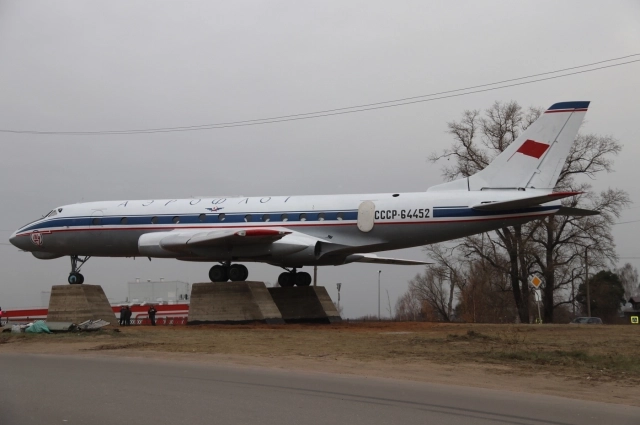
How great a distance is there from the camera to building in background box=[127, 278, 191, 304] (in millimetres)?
51469

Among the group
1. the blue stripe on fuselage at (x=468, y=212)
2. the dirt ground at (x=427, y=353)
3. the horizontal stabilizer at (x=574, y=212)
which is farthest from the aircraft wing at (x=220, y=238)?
the horizontal stabilizer at (x=574, y=212)

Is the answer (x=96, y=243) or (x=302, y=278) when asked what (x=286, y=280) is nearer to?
(x=302, y=278)

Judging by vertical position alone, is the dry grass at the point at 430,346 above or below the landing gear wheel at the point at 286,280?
below

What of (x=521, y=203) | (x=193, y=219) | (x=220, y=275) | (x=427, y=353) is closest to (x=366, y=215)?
(x=521, y=203)

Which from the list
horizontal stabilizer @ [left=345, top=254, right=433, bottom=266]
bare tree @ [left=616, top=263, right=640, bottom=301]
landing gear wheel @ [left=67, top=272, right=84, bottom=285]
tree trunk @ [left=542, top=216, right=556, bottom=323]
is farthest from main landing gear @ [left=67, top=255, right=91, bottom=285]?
bare tree @ [left=616, top=263, right=640, bottom=301]

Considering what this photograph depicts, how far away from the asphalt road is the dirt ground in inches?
41.0

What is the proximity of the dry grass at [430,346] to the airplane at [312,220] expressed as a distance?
3807 millimetres

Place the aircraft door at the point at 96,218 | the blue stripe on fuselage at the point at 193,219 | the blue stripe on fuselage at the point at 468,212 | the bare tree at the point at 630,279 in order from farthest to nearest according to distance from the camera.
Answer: the bare tree at the point at 630,279 < the aircraft door at the point at 96,218 < the blue stripe on fuselage at the point at 193,219 < the blue stripe on fuselage at the point at 468,212

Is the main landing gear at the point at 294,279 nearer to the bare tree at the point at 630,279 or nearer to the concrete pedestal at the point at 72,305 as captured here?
the concrete pedestal at the point at 72,305

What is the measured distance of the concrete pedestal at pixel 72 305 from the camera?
1026 inches

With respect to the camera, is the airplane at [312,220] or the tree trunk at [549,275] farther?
the tree trunk at [549,275]

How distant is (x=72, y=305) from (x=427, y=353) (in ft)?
53.7

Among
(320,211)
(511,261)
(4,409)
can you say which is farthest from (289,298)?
(4,409)

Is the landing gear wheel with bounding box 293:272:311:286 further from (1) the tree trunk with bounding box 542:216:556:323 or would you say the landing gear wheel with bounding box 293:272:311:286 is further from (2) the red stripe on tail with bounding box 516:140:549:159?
(1) the tree trunk with bounding box 542:216:556:323
